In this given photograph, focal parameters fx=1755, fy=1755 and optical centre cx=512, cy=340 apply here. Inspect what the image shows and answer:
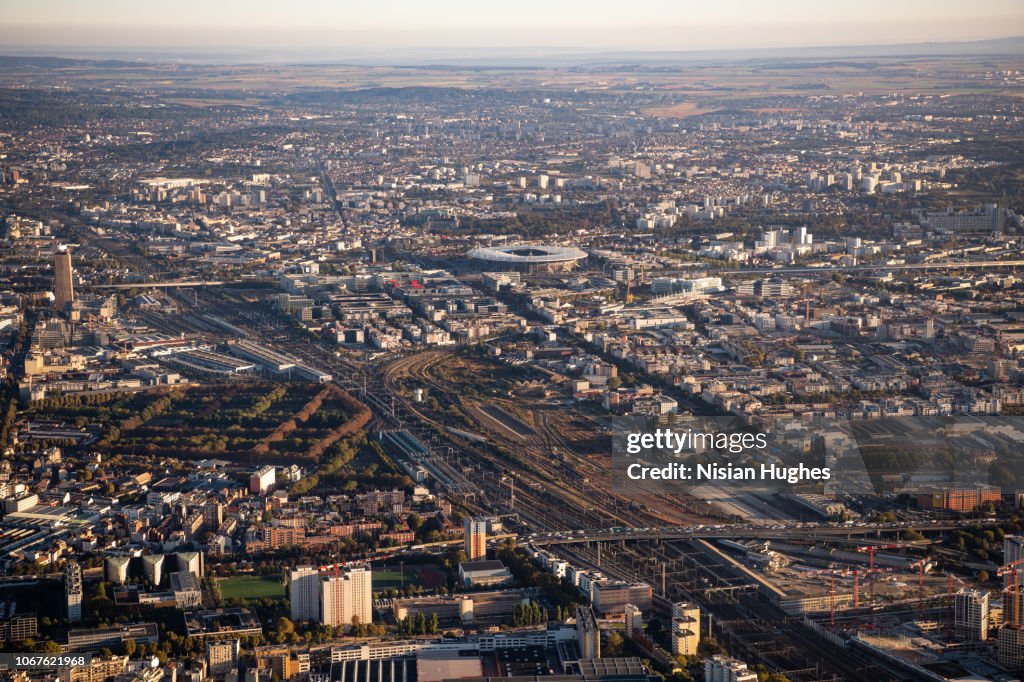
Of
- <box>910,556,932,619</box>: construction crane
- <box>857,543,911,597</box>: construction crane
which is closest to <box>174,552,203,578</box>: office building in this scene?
<box>857,543,911,597</box>: construction crane

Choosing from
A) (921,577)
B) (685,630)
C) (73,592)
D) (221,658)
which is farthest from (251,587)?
(921,577)

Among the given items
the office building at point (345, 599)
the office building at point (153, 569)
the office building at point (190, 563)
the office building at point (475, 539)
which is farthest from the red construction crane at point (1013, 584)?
the office building at point (153, 569)

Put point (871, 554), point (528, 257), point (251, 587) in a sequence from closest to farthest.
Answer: point (251, 587) < point (871, 554) < point (528, 257)

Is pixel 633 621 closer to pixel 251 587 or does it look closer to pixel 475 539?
pixel 475 539

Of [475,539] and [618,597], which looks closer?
[618,597]

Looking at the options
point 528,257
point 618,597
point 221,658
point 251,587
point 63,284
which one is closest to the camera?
point 221,658

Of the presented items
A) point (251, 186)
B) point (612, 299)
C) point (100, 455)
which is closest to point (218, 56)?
point (251, 186)
